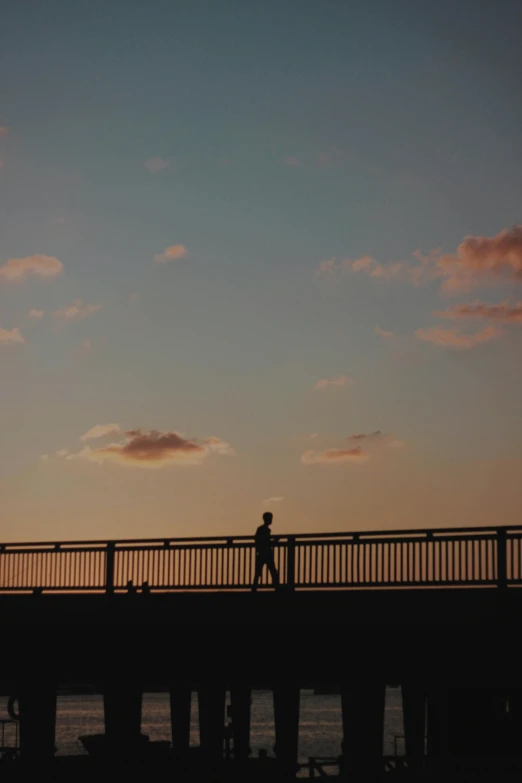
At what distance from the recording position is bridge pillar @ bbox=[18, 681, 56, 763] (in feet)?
97.5

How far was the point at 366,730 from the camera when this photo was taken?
27141mm

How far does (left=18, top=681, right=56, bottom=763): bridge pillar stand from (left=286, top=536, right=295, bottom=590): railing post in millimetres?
6480

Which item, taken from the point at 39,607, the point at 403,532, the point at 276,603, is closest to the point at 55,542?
the point at 39,607

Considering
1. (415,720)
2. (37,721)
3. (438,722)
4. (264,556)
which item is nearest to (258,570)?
(264,556)

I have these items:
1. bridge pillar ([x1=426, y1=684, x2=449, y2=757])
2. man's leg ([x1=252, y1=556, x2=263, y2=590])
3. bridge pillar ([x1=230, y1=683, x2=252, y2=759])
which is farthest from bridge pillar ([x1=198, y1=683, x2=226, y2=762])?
man's leg ([x1=252, y1=556, x2=263, y2=590])

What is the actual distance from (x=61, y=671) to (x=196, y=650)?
377 cm

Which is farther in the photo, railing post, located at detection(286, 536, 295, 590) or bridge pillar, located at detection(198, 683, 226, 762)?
bridge pillar, located at detection(198, 683, 226, 762)

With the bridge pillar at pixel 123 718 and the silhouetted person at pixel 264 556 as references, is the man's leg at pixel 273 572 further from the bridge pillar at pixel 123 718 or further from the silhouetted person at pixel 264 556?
the bridge pillar at pixel 123 718

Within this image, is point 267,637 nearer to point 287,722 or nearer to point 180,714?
point 287,722

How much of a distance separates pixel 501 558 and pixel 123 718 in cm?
1012

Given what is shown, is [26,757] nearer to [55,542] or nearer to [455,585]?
[55,542]

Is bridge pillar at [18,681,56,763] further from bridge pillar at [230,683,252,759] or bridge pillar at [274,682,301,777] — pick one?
bridge pillar at [230,683,252,759]

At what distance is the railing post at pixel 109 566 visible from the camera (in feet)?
102

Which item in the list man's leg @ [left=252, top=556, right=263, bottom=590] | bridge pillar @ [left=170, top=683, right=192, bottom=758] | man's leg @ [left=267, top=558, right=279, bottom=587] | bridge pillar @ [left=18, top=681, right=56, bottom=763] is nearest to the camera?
man's leg @ [left=267, top=558, right=279, bottom=587]
